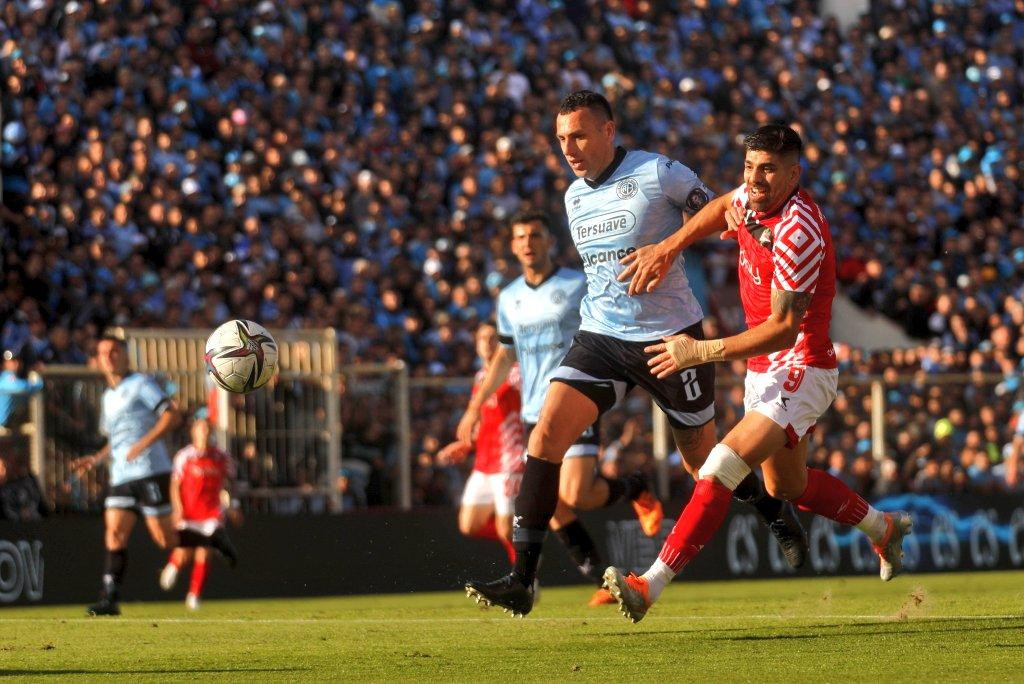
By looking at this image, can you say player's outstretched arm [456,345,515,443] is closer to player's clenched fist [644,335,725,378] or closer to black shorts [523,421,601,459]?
black shorts [523,421,601,459]

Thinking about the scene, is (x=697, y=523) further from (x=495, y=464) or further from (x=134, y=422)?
(x=134, y=422)

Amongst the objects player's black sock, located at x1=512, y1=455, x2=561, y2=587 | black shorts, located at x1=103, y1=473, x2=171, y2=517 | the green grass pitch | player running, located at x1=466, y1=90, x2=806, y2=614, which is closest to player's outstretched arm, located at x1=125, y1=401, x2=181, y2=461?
black shorts, located at x1=103, y1=473, x2=171, y2=517

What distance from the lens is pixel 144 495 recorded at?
1358 centimetres

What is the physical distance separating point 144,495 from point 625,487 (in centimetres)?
408

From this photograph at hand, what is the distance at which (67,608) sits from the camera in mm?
14680

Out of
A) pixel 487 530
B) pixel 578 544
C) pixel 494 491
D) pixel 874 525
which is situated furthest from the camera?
pixel 487 530

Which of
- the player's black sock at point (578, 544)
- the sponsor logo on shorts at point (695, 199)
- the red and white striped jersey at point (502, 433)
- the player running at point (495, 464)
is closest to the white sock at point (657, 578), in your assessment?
the sponsor logo on shorts at point (695, 199)

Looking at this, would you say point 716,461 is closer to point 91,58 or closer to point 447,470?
point 447,470

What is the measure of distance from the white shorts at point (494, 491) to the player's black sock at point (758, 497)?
3.57 metres

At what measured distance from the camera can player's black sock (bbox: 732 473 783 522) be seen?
9.19 metres

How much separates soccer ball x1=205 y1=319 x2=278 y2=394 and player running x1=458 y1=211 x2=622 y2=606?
4.98 feet

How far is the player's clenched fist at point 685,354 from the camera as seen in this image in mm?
7875

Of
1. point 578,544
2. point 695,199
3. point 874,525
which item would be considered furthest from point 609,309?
point 578,544

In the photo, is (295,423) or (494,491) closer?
(494,491)
